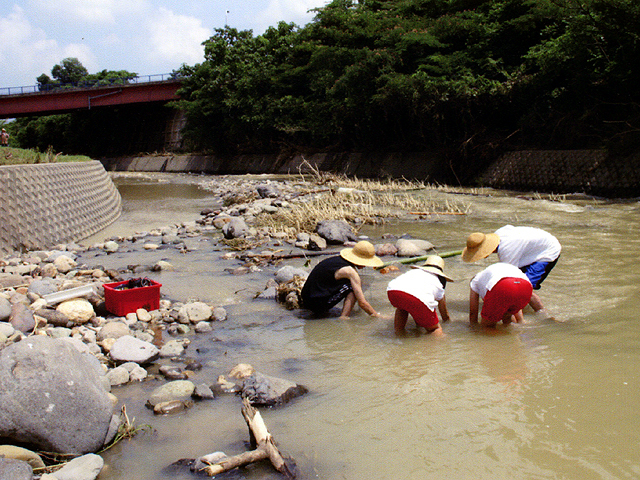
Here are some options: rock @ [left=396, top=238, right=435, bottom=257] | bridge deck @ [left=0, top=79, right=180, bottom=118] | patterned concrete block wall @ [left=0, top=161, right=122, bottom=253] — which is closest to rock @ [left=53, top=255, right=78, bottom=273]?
patterned concrete block wall @ [left=0, top=161, right=122, bottom=253]

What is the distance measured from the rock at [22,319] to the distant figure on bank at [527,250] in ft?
13.6

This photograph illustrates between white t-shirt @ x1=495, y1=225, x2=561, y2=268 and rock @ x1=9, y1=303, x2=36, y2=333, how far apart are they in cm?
465

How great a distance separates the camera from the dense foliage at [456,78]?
1484 centimetres

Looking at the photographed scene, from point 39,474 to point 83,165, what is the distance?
437 inches

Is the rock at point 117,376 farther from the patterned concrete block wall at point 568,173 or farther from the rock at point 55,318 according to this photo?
the patterned concrete block wall at point 568,173

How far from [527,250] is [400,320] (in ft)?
5.40

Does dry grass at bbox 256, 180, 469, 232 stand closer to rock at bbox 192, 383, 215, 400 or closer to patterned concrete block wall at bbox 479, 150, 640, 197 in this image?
patterned concrete block wall at bbox 479, 150, 640, 197

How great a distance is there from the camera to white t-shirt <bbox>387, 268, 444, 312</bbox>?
188 inches

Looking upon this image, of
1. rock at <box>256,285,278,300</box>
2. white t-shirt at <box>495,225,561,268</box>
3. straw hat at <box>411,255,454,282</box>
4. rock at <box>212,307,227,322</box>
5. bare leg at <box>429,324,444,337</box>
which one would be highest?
white t-shirt at <box>495,225,561,268</box>

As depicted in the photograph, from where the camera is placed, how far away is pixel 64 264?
7590 millimetres

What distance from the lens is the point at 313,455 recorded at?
307 centimetres

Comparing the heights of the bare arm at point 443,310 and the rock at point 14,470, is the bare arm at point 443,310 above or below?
above

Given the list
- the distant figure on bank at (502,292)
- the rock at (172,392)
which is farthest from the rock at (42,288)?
the distant figure on bank at (502,292)

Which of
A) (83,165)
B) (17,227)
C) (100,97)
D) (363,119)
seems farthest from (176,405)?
(100,97)
